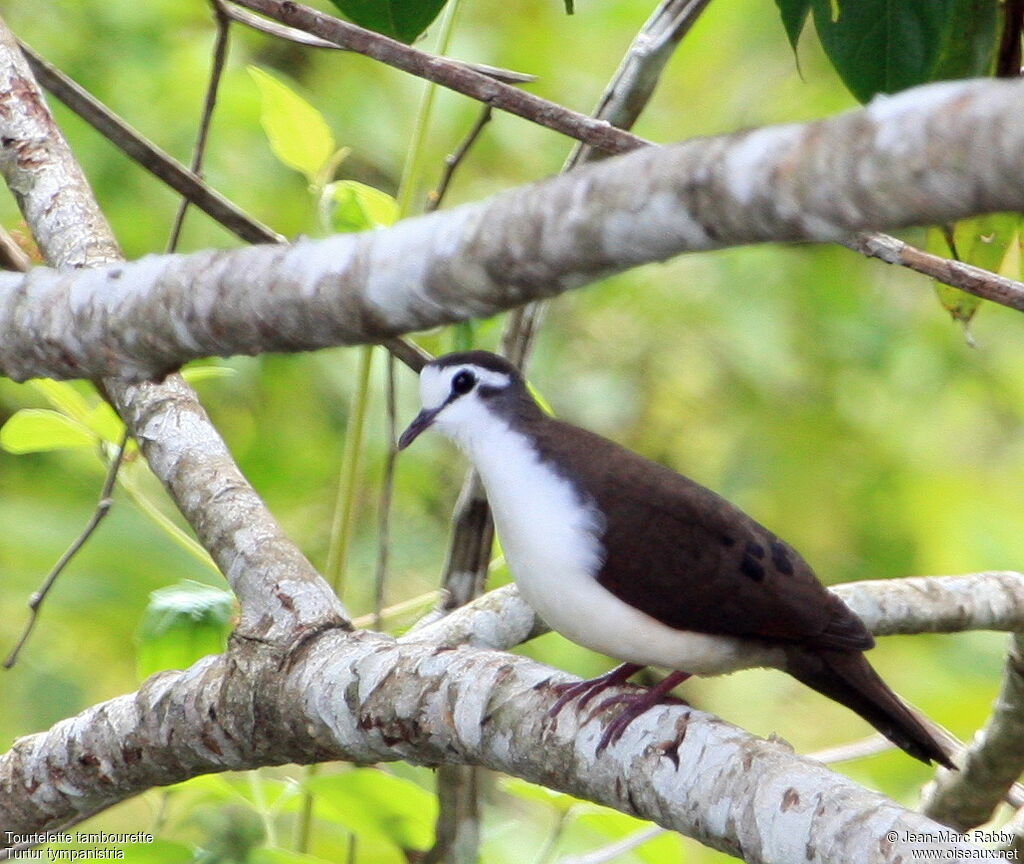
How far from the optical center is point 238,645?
2143 mm

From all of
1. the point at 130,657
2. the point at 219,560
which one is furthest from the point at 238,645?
the point at 130,657

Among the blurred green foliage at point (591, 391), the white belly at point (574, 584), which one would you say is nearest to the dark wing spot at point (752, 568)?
the white belly at point (574, 584)

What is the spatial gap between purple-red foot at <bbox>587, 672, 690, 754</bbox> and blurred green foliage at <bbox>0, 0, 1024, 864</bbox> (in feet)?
5.83

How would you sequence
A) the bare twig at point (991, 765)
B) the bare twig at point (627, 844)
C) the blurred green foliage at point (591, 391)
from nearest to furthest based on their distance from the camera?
the bare twig at point (627, 844)
the bare twig at point (991, 765)
the blurred green foliage at point (591, 391)

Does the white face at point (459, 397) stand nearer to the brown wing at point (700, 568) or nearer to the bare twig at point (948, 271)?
the brown wing at point (700, 568)

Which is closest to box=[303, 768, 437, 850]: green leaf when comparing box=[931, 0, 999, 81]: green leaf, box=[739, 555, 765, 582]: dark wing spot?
box=[739, 555, 765, 582]: dark wing spot

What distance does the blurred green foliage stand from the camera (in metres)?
4.11

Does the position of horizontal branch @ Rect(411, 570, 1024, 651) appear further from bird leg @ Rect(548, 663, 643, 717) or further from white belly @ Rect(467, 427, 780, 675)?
bird leg @ Rect(548, 663, 643, 717)

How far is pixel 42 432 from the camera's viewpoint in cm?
259

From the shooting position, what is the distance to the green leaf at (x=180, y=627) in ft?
7.54

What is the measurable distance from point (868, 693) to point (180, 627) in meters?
1.28

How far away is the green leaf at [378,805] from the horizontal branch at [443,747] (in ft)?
0.63

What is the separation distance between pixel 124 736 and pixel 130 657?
219cm

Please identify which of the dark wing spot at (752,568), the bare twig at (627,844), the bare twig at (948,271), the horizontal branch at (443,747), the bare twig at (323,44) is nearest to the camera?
the horizontal branch at (443,747)
